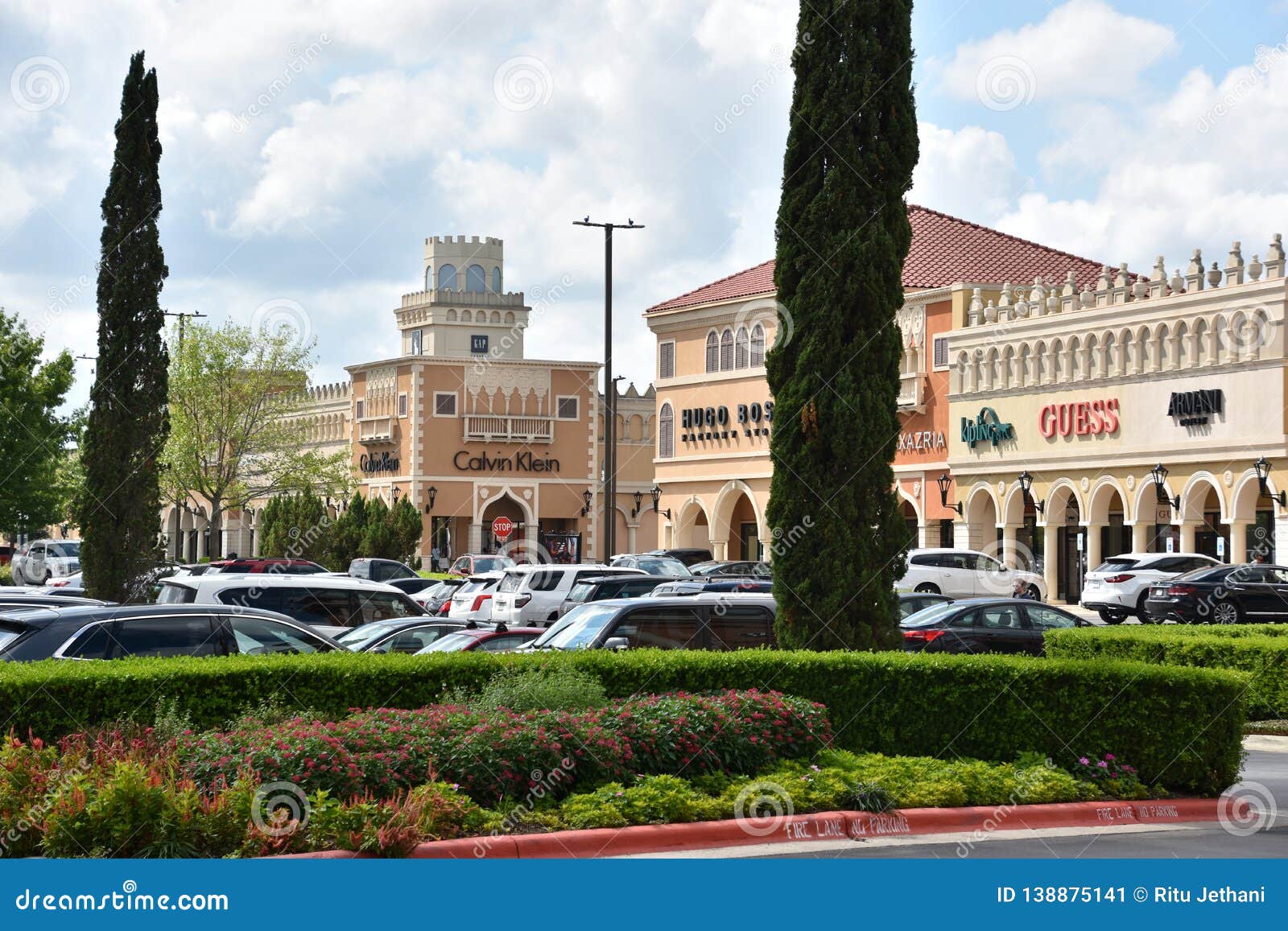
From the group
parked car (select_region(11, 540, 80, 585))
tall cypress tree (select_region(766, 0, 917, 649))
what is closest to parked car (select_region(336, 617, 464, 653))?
tall cypress tree (select_region(766, 0, 917, 649))

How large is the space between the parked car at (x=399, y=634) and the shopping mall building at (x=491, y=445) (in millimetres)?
63658

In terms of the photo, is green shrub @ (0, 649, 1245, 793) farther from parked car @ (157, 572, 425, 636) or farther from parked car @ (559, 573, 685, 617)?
parked car @ (559, 573, 685, 617)

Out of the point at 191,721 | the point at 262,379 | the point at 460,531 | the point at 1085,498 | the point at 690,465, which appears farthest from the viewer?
the point at 460,531

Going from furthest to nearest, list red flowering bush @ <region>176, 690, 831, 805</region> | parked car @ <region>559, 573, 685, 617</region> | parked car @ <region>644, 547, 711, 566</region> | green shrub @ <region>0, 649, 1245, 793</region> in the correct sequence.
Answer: parked car @ <region>644, 547, 711, 566</region>, parked car @ <region>559, 573, 685, 617</region>, green shrub @ <region>0, 649, 1245, 793</region>, red flowering bush @ <region>176, 690, 831, 805</region>

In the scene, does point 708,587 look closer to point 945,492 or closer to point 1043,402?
point 1043,402

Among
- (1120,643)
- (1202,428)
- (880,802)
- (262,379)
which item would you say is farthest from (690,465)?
(880,802)

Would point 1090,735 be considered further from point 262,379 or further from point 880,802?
point 262,379

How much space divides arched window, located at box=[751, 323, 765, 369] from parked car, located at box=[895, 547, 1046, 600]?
1790cm

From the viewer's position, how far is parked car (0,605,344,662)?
1442 cm

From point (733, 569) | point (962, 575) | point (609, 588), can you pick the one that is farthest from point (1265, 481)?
point (609, 588)

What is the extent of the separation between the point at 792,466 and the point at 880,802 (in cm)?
478

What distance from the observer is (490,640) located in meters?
19.4

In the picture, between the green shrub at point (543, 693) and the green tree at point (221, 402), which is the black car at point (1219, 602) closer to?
the green shrub at point (543, 693)

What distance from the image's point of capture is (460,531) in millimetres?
89438
